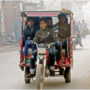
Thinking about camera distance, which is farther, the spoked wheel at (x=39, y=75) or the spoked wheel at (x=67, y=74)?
the spoked wheel at (x=67, y=74)

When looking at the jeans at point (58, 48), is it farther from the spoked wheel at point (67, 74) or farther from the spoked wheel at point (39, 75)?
the spoked wheel at point (39, 75)

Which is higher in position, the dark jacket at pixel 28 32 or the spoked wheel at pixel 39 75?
the dark jacket at pixel 28 32

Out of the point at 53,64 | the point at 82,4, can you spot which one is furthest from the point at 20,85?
the point at 82,4

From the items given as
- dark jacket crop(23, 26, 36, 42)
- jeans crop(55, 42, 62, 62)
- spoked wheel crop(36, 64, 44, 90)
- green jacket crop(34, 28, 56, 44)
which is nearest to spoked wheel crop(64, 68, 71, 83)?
jeans crop(55, 42, 62, 62)

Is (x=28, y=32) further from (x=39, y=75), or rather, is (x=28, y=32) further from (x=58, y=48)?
(x=39, y=75)

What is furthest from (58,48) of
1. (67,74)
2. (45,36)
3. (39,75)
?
(39,75)

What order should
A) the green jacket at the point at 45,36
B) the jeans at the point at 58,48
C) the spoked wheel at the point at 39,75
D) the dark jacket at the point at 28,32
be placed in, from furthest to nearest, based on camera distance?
1. the dark jacket at the point at 28,32
2. the jeans at the point at 58,48
3. the green jacket at the point at 45,36
4. the spoked wheel at the point at 39,75

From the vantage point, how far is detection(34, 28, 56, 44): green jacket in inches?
353

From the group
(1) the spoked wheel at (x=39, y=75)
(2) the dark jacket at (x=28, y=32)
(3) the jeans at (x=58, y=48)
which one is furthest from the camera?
(2) the dark jacket at (x=28, y=32)

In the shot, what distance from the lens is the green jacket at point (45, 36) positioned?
353 inches

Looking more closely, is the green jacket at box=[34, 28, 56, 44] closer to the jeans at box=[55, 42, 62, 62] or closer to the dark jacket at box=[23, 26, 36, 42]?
the jeans at box=[55, 42, 62, 62]

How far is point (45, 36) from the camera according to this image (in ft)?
29.6

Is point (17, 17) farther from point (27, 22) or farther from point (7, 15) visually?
point (27, 22)

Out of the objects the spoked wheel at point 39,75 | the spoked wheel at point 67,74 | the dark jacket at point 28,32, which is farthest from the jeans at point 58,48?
the spoked wheel at point 39,75
